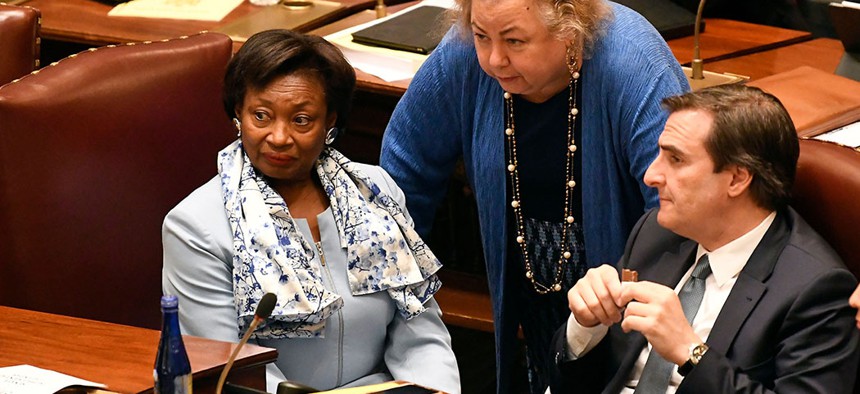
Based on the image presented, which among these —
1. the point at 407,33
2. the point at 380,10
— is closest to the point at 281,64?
the point at 407,33

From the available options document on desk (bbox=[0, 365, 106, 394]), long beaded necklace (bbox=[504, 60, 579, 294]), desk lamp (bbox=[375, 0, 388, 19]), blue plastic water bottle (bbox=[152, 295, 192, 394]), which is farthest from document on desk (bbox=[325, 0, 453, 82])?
blue plastic water bottle (bbox=[152, 295, 192, 394])

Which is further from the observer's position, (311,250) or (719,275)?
(311,250)

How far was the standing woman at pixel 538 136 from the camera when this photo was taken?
2.55 m

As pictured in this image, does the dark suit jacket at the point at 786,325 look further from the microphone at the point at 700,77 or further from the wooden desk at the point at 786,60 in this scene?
the wooden desk at the point at 786,60

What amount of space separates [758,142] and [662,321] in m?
0.34

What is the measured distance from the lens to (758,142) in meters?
2.17

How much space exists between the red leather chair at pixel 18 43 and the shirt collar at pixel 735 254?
162 centimetres

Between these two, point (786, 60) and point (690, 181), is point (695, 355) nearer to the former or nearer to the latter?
point (690, 181)

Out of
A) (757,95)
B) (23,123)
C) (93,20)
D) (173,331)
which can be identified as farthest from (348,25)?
(173,331)

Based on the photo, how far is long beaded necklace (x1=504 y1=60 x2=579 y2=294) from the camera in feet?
8.78

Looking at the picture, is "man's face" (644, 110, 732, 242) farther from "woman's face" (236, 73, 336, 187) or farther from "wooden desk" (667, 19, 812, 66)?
"wooden desk" (667, 19, 812, 66)

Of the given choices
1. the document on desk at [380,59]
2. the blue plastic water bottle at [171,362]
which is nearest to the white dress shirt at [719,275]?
the blue plastic water bottle at [171,362]

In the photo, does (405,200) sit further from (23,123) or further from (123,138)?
(23,123)

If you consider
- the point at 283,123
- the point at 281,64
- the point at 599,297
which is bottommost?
the point at 599,297
